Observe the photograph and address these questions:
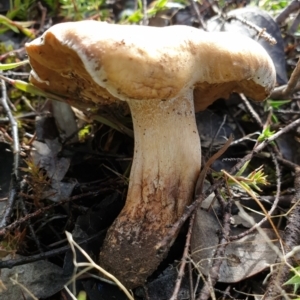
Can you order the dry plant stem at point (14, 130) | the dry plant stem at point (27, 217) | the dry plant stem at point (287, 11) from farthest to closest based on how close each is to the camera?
the dry plant stem at point (287, 11), the dry plant stem at point (14, 130), the dry plant stem at point (27, 217)

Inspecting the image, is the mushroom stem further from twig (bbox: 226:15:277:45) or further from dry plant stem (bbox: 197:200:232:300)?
twig (bbox: 226:15:277:45)

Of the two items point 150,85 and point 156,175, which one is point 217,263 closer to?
point 156,175

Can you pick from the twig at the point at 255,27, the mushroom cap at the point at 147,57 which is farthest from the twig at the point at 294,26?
the mushroom cap at the point at 147,57

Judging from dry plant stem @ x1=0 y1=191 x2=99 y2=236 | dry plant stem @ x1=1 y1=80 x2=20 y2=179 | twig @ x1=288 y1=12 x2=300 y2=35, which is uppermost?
twig @ x1=288 y1=12 x2=300 y2=35

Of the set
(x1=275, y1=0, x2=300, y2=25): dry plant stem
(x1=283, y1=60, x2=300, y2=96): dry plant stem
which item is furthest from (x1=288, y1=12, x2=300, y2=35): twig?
Answer: (x1=283, y1=60, x2=300, y2=96): dry plant stem

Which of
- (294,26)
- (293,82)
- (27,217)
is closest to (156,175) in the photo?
(27,217)

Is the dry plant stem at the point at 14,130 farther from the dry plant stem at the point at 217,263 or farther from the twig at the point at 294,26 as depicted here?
the twig at the point at 294,26
